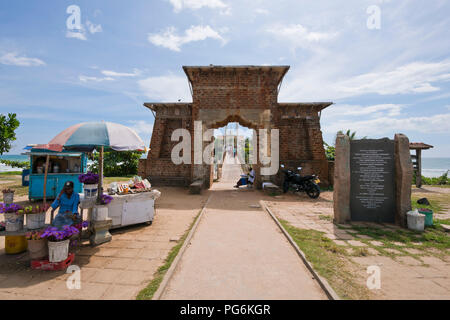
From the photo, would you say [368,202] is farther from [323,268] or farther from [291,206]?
[323,268]

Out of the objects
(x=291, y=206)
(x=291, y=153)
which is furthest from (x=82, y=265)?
(x=291, y=153)

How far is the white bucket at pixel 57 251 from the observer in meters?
3.05

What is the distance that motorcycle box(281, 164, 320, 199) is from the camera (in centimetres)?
924

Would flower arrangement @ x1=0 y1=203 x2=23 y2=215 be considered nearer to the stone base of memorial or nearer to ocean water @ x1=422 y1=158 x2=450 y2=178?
the stone base of memorial

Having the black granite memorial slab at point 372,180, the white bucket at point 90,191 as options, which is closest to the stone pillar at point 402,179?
the black granite memorial slab at point 372,180

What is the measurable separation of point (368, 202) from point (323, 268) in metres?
3.92

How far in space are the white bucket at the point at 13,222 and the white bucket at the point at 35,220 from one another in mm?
172

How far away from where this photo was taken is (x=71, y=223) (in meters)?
3.99

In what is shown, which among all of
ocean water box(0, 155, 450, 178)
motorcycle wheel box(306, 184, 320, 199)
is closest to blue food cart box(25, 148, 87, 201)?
motorcycle wheel box(306, 184, 320, 199)

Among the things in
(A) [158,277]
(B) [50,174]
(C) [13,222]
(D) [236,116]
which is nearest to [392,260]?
(A) [158,277]

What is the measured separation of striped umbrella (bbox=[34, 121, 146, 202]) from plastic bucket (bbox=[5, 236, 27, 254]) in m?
1.52

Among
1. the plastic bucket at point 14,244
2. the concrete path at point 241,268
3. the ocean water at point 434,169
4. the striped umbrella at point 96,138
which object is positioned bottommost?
the ocean water at point 434,169

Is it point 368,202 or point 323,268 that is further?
point 368,202

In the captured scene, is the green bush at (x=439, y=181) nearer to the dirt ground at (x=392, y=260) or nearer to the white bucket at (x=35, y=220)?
the dirt ground at (x=392, y=260)
